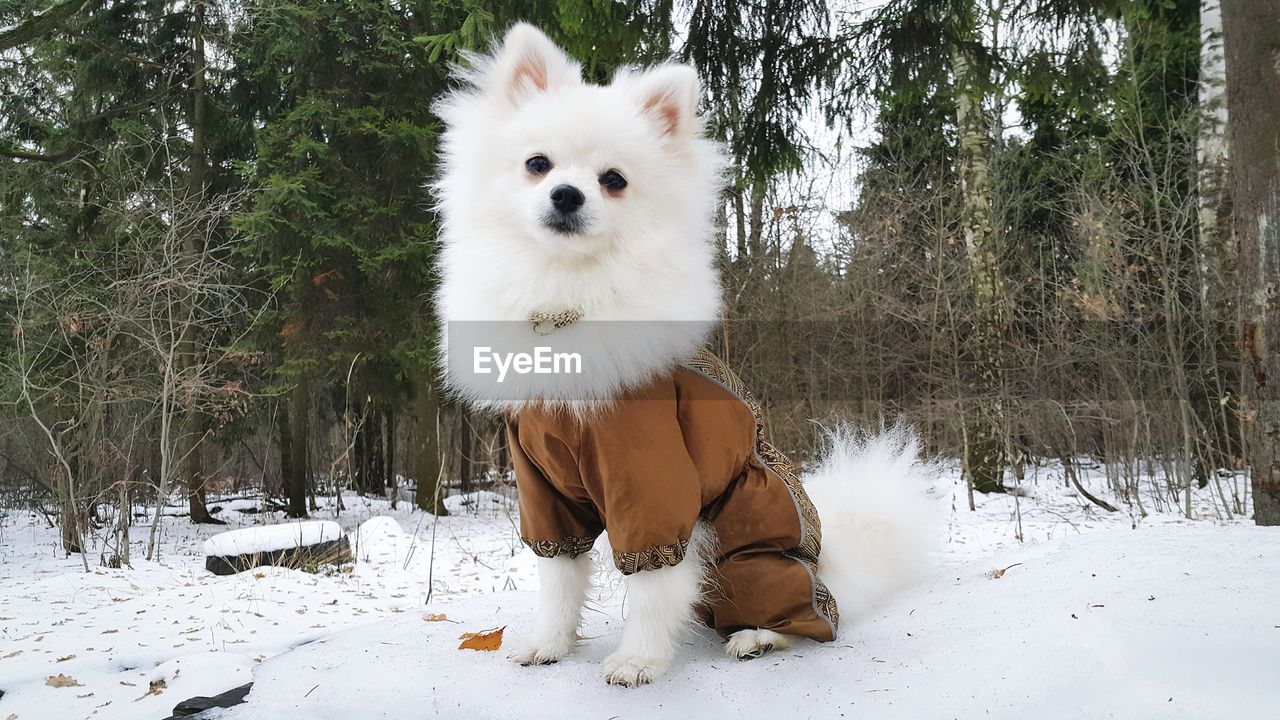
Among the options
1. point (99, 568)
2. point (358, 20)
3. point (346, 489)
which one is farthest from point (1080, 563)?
point (346, 489)

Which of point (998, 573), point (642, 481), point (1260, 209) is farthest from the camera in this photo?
point (1260, 209)

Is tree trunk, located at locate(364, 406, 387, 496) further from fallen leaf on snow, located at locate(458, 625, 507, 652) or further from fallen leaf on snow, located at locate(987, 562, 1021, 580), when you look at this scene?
fallen leaf on snow, located at locate(987, 562, 1021, 580)

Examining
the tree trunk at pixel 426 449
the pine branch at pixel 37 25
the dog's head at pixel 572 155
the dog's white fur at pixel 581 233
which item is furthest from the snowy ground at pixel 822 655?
the tree trunk at pixel 426 449

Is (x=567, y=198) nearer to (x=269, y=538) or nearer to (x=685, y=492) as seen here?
(x=685, y=492)

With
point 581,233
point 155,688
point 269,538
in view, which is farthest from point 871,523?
point 269,538

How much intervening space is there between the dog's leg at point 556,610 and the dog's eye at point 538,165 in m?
1.18

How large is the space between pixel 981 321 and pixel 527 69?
23.5 feet

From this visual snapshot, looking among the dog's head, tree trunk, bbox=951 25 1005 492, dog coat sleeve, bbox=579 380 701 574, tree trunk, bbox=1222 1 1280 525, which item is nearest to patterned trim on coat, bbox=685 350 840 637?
dog coat sleeve, bbox=579 380 701 574

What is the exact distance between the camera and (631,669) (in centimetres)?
214

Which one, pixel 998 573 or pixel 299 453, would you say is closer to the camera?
pixel 998 573

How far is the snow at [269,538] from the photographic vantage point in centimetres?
529

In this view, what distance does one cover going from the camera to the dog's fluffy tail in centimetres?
271

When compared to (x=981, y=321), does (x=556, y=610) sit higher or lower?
lower

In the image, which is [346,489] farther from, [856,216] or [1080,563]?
[1080,563]
